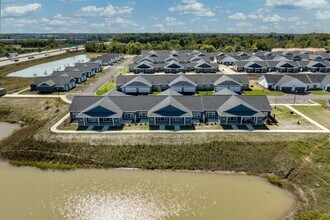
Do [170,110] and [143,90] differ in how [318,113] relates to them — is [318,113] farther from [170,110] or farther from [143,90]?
[143,90]

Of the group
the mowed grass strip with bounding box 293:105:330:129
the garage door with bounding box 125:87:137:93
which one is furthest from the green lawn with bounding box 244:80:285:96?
the garage door with bounding box 125:87:137:93

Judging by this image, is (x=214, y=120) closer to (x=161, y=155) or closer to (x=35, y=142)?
(x=161, y=155)

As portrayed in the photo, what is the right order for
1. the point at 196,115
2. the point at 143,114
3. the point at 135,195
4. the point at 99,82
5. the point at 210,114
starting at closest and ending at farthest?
the point at 135,195 → the point at 196,115 → the point at 143,114 → the point at 210,114 → the point at 99,82

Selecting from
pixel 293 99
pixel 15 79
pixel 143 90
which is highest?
pixel 143 90

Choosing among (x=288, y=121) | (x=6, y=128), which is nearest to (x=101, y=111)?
(x=6, y=128)

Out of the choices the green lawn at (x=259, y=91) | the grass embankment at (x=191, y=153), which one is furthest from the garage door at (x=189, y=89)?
the grass embankment at (x=191, y=153)

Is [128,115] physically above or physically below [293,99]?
below
